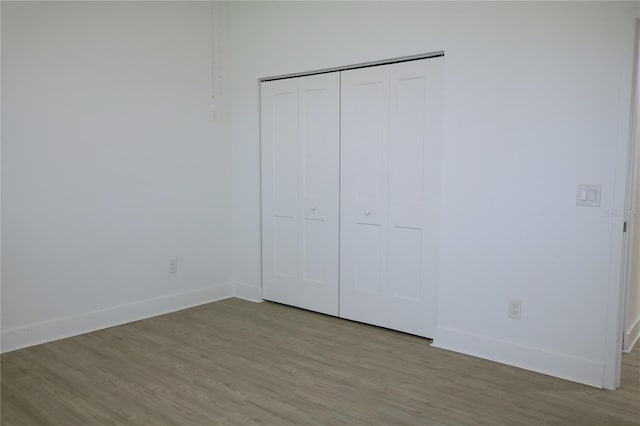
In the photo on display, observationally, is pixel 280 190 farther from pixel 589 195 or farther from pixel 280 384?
pixel 589 195

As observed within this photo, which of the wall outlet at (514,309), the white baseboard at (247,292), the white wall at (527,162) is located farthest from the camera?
the white baseboard at (247,292)

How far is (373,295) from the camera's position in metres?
3.80

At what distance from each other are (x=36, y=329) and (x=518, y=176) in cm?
328

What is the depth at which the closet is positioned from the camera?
3.50 metres

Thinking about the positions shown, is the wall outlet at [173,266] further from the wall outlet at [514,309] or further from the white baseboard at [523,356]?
the wall outlet at [514,309]

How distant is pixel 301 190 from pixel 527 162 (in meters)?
1.85

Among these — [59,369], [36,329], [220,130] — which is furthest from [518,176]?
[36,329]

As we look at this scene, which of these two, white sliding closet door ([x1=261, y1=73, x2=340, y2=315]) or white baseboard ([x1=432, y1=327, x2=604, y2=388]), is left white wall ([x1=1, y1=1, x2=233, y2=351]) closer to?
white sliding closet door ([x1=261, y1=73, x2=340, y2=315])

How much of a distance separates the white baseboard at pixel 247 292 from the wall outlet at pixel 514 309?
223 cm

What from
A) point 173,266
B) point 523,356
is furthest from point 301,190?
point 523,356

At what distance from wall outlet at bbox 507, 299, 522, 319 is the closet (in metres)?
0.54

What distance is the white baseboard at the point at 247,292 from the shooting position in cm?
454

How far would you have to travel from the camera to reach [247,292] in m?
4.62

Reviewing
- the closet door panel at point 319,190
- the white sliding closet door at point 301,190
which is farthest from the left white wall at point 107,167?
the closet door panel at point 319,190
